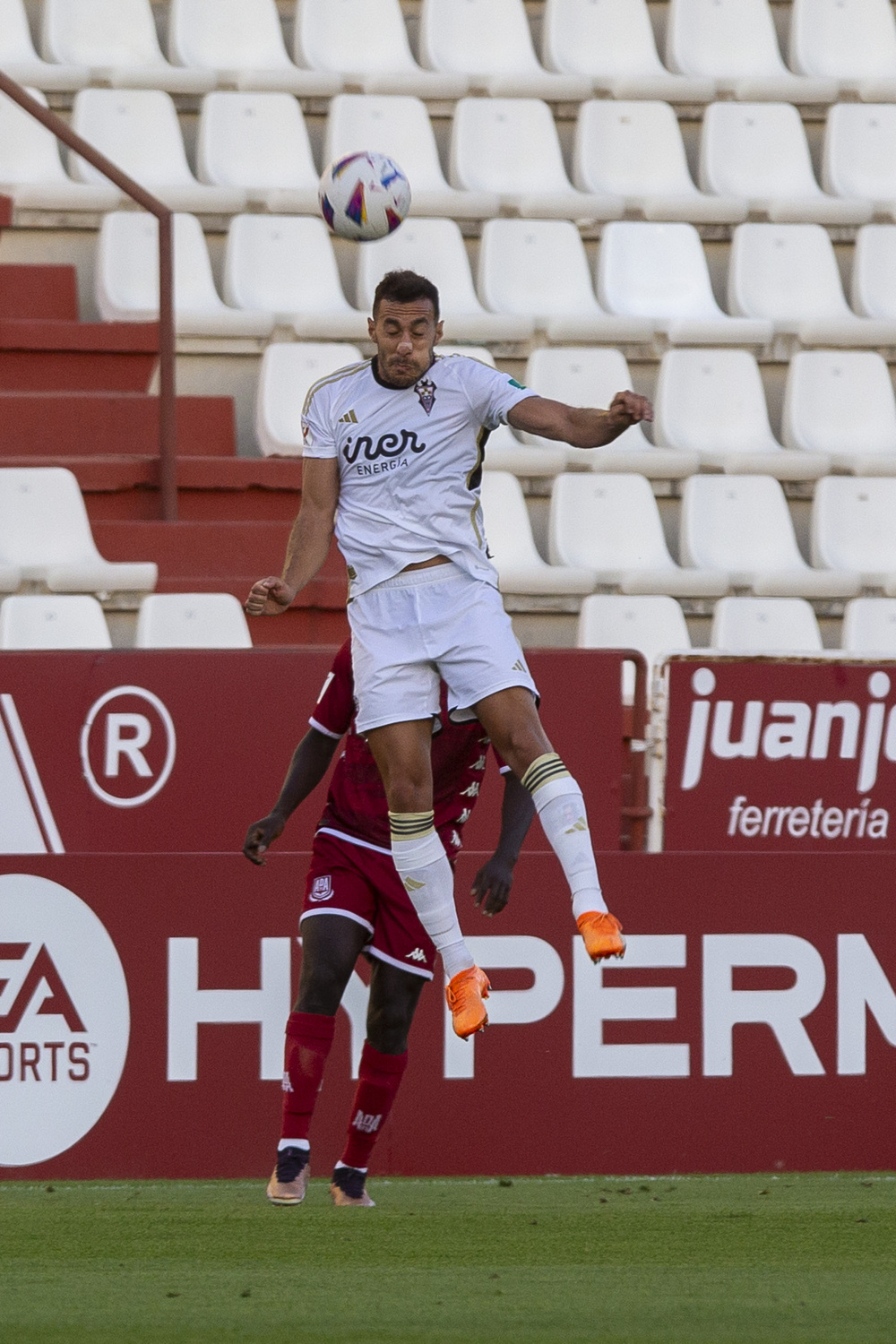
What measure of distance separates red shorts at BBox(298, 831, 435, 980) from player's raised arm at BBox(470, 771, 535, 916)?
192mm

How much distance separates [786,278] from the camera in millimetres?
10711

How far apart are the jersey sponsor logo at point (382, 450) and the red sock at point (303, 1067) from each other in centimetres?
134

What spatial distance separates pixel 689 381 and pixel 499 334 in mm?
946

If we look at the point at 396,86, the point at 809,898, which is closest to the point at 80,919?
the point at 809,898

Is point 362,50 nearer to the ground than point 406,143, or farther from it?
farther from it

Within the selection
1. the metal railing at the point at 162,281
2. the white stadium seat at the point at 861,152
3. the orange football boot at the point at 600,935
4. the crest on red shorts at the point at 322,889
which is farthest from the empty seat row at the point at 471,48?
the orange football boot at the point at 600,935

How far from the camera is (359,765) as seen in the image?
17.4 feet

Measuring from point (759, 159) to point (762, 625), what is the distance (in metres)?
3.34

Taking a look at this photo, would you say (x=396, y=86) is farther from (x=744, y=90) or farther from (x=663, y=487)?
(x=663, y=487)

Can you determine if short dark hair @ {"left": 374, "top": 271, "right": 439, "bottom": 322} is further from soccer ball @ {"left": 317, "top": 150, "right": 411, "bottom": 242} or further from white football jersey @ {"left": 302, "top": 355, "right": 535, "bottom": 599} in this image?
soccer ball @ {"left": 317, "top": 150, "right": 411, "bottom": 242}

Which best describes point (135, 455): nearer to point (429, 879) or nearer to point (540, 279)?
point (540, 279)

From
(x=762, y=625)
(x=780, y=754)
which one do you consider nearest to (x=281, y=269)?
(x=762, y=625)

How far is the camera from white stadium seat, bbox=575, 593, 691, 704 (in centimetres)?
870

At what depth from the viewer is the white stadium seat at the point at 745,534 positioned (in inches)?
374
